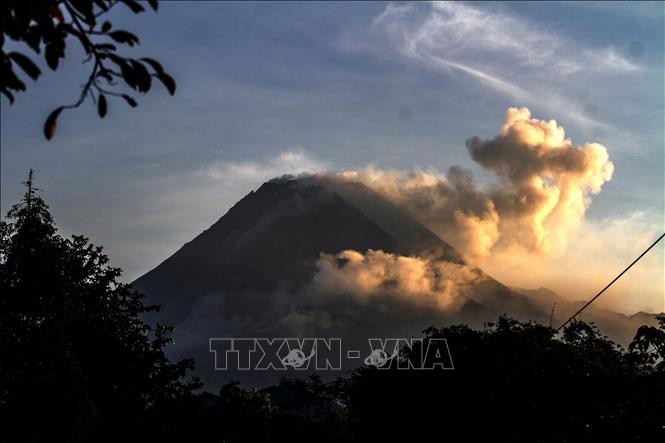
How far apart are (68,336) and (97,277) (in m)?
3.89

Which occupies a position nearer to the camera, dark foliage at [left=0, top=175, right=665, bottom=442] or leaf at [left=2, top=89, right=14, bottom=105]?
leaf at [left=2, top=89, right=14, bottom=105]

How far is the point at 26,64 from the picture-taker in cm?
435

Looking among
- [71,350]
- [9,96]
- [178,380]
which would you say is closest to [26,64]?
[9,96]

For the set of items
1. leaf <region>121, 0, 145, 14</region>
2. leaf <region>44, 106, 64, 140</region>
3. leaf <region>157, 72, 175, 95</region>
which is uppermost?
leaf <region>121, 0, 145, 14</region>

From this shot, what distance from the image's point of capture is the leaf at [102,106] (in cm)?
459

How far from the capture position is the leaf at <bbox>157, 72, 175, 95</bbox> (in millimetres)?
4402

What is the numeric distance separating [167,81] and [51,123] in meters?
0.67

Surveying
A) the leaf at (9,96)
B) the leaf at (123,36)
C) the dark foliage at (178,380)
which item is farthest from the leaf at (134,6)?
the dark foliage at (178,380)

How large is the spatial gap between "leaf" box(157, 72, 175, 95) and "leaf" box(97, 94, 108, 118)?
1.38ft

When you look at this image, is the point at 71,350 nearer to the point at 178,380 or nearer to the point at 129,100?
the point at 178,380

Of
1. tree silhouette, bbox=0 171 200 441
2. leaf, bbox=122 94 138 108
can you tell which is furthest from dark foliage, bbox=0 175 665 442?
leaf, bbox=122 94 138 108

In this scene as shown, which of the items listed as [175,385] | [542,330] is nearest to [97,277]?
[175,385]

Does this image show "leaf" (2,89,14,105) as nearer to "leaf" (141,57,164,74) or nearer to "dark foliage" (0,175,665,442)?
"leaf" (141,57,164,74)

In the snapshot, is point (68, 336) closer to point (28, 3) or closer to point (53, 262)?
point (53, 262)
